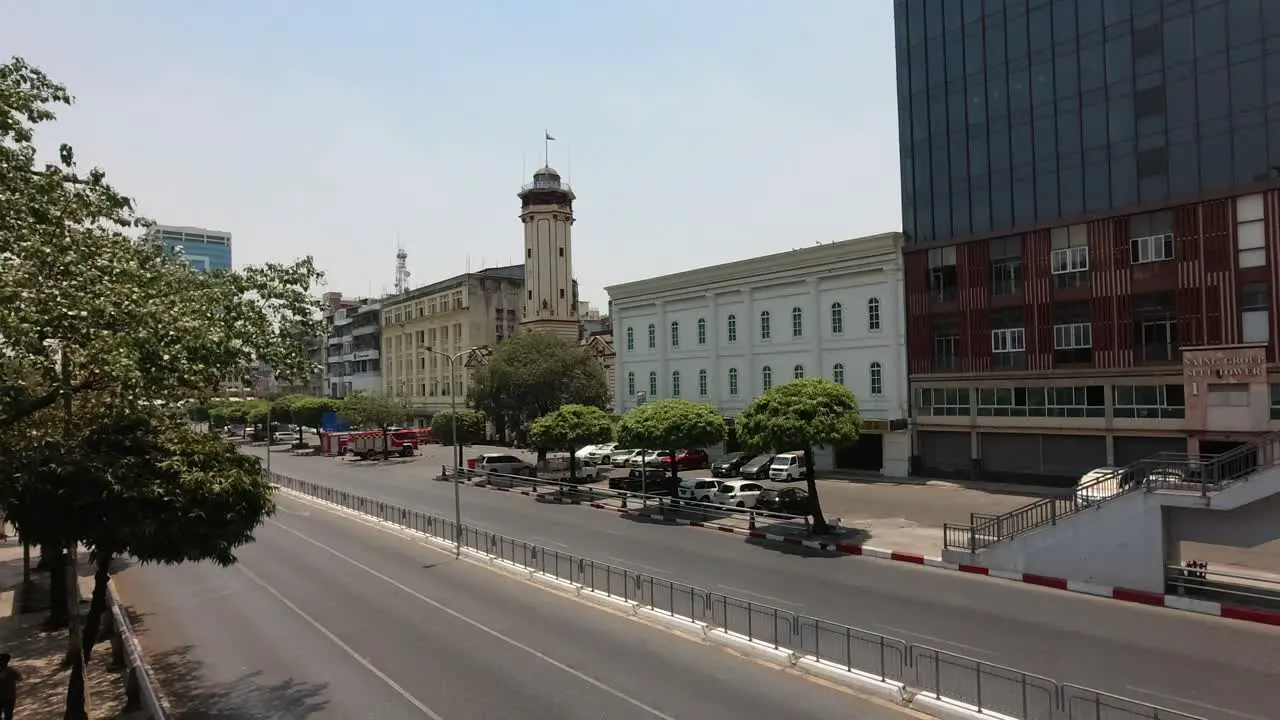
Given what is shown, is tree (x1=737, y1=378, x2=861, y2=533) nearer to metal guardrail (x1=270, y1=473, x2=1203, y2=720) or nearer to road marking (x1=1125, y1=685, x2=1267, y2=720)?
metal guardrail (x1=270, y1=473, x2=1203, y2=720)

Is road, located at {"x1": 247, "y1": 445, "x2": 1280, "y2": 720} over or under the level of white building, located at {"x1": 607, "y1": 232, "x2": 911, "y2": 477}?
under

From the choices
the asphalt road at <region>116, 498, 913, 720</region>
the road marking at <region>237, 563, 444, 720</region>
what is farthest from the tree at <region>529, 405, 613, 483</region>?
the road marking at <region>237, 563, 444, 720</region>

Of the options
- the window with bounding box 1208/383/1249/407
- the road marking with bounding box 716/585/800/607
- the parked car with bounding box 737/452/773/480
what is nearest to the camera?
the road marking with bounding box 716/585/800/607

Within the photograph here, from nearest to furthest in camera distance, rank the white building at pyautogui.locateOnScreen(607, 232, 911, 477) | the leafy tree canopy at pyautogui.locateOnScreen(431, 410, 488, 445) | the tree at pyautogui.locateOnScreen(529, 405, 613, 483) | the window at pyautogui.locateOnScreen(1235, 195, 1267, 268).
A: the window at pyautogui.locateOnScreen(1235, 195, 1267, 268), the tree at pyautogui.locateOnScreen(529, 405, 613, 483), the white building at pyautogui.locateOnScreen(607, 232, 911, 477), the leafy tree canopy at pyautogui.locateOnScreen(431, 410, 488, 445)

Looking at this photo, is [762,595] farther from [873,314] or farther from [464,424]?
[464,424]

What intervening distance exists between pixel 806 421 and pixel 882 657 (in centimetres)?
1570

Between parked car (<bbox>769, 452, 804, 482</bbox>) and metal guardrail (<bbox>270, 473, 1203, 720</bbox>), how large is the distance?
20.1 metres

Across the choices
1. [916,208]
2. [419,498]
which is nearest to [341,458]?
[419,498]

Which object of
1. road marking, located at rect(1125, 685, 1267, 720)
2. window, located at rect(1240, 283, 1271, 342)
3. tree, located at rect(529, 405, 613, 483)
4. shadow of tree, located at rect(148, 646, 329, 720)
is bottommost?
shadow of tree, located at rect(148, 646, 329, 720)

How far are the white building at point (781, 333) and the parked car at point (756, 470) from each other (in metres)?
5.40

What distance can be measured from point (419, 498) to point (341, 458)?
32.4m

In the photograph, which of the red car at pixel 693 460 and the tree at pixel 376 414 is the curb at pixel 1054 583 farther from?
the tree at pixel 376 414

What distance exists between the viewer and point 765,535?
98.6 ft

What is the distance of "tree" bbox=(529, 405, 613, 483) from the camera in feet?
137
